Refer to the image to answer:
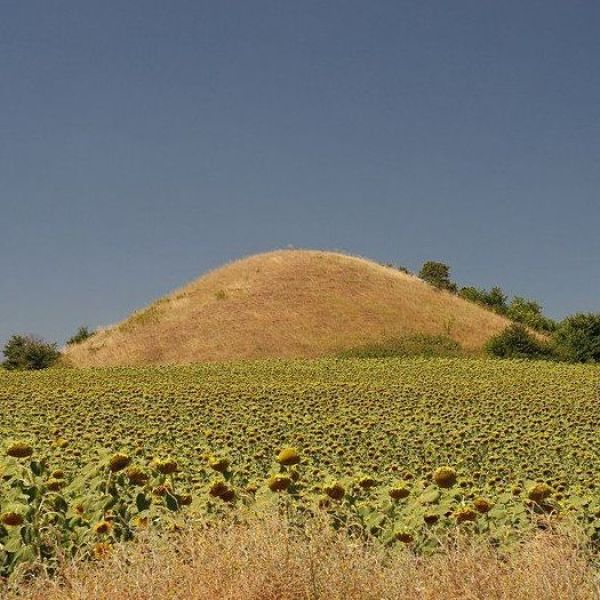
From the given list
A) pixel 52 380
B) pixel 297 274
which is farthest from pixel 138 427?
pixel 297 274

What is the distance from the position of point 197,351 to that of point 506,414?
21872 millimetres

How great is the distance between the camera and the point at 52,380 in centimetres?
2783

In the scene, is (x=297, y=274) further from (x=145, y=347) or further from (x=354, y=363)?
(x=354, y=363)

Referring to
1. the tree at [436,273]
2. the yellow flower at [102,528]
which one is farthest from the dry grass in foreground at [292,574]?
the tree at [436,273]

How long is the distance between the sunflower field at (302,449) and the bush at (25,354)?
21.1 feet

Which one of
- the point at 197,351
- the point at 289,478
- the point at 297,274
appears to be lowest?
the point at 289,478

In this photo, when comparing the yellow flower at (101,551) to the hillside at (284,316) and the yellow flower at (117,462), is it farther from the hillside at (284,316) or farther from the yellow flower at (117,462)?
the hillside at (284,316)

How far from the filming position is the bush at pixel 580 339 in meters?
37.9

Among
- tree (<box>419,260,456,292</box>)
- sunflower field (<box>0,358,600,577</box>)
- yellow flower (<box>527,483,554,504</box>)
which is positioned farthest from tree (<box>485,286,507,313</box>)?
yellow flower (<box>527,483,554,504</box>)

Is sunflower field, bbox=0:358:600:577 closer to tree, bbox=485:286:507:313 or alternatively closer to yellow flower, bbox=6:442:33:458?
yellow flower, bbox=6:442:33:458

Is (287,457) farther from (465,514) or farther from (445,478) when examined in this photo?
(465,514)

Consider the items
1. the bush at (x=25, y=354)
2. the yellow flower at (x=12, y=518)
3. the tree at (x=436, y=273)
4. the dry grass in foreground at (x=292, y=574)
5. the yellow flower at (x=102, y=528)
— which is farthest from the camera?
the tree at (x=436, y=273)

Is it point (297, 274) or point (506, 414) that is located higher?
point (297, 274)

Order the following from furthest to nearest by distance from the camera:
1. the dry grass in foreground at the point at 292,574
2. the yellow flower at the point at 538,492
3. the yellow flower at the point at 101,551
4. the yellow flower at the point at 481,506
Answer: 1. the yellow flower at the point at 538,492
2. the yellow flower at the point at 481,506
3. the yellow flower at the point at 101,551
4. the dry grass in foreground at the point at 292,574
